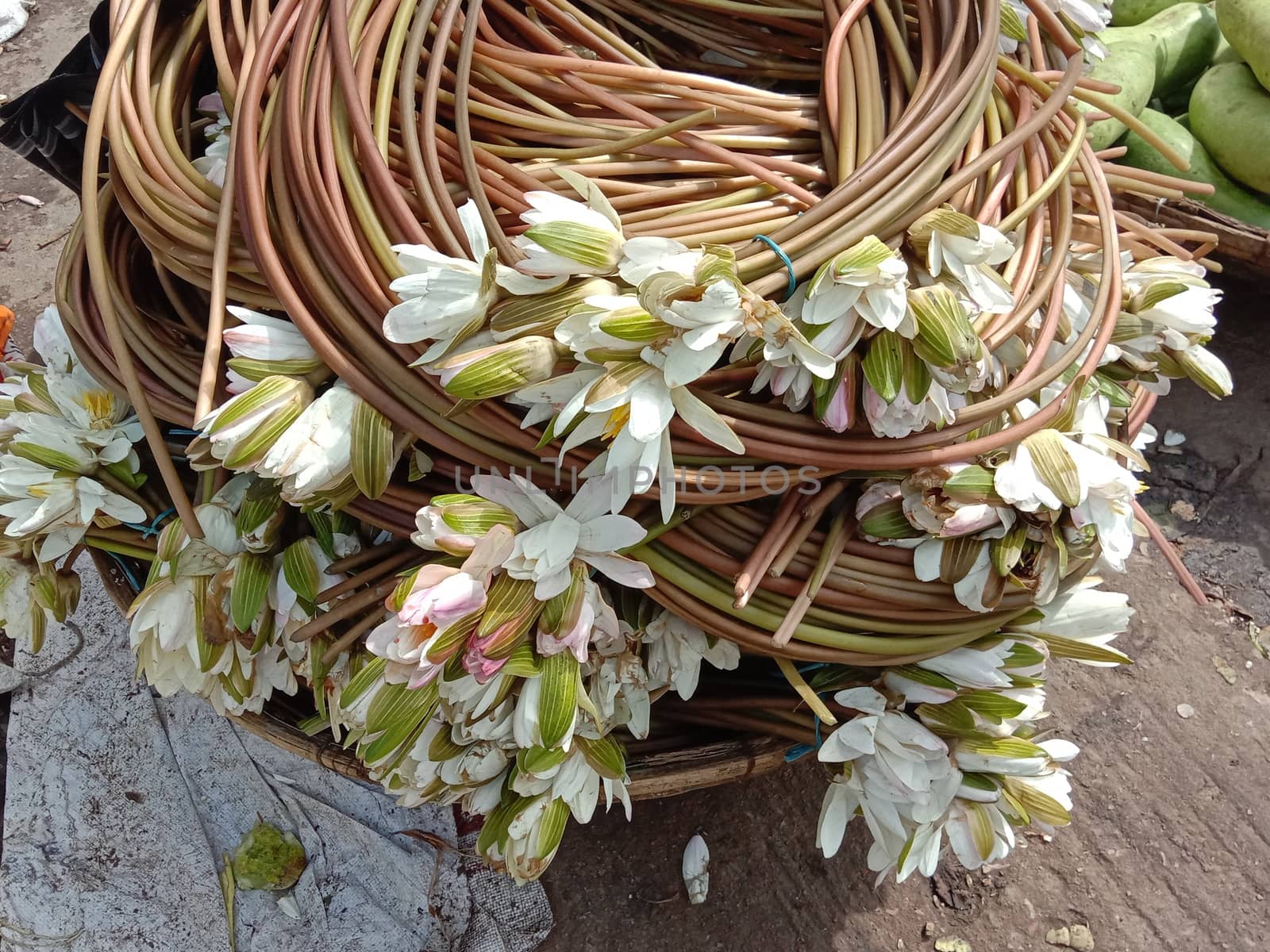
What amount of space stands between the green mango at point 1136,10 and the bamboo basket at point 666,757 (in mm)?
1489

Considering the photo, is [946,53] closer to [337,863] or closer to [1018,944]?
[1018,944]

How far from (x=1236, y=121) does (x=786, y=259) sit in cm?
123

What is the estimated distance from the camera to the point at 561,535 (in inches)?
21.9

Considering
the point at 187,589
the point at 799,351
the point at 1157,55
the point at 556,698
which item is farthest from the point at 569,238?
the point at 1157,55

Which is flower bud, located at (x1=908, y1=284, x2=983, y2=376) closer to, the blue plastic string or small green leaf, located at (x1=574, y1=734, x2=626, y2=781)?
small green leaf, located at (x1=574, y1=734, x2=626, y2=781)

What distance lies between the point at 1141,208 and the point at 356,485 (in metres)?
1.18

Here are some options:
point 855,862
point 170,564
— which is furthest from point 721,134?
point 855,862

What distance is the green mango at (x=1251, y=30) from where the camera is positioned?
1323mm

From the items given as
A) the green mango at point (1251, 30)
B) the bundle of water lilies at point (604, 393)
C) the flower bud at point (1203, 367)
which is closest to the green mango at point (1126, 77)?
the green mango at point (1251, 30)

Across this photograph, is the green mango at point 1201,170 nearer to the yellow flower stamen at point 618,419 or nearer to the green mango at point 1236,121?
the green mango at point 1236,121

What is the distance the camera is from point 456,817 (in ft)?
3.30

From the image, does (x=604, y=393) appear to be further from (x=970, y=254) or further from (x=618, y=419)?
(x=970, y=254)

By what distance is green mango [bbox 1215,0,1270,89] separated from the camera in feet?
4.34

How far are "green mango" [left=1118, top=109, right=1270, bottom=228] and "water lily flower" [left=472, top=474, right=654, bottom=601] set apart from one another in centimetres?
129
